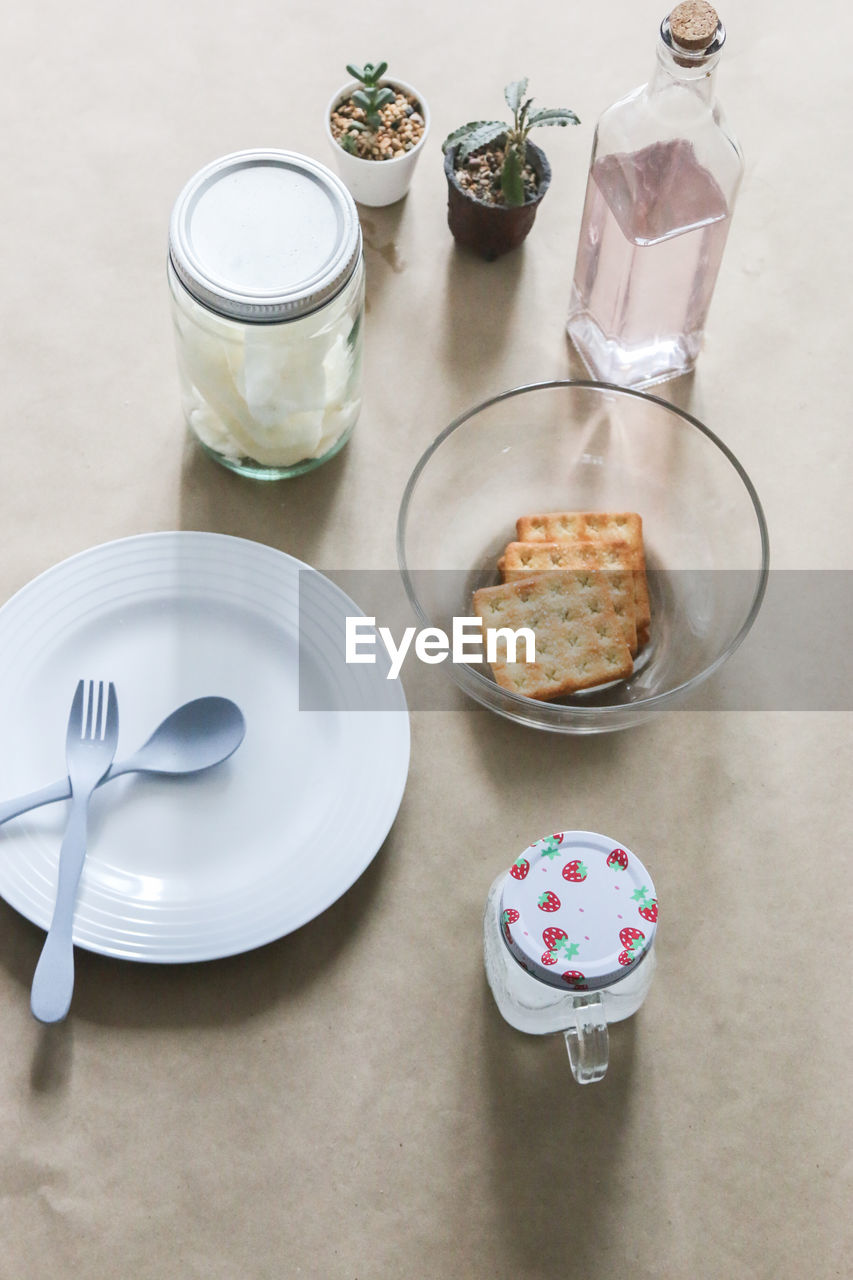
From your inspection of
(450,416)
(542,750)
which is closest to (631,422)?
(450,416)

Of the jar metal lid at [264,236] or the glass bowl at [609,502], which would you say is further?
the glass bowl at [609,502]

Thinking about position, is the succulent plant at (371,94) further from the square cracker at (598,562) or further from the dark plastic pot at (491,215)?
the square cracker at (598,562)

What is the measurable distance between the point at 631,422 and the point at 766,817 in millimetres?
357

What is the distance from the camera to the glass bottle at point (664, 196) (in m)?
0.91

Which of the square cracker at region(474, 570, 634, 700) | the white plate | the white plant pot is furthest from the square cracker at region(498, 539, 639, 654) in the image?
the white plant pot

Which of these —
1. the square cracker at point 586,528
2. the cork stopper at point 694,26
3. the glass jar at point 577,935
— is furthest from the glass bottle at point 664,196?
the glass jar at point 577,935

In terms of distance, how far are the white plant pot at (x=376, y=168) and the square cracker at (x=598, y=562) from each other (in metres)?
0.38

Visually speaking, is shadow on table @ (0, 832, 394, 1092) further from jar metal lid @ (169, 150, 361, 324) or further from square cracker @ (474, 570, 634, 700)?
jar metal lid @ (169, 150, 361, 324)

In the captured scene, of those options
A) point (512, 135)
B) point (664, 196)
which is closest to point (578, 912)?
point (664, 196)

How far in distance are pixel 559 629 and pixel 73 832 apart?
16.1 inches

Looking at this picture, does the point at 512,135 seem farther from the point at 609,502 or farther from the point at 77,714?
the point at 77,714

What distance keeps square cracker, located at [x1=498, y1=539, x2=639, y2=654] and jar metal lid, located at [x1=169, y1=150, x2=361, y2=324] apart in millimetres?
267

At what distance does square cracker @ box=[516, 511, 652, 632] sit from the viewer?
1003 millimetres

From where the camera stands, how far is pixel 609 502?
1.06 m
